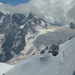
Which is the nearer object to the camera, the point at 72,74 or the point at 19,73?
the point at 72,74

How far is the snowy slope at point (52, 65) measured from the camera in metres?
17.7

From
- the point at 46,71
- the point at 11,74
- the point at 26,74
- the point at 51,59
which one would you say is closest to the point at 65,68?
the point at 46,71

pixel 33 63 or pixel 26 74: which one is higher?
pixel 33 63

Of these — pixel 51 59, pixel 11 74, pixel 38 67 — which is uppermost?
pixel 51 59

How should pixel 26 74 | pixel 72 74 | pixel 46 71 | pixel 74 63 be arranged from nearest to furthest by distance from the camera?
pixel 72 74 < pixel 74 63 < pixel 46 71 < pixel 26 74

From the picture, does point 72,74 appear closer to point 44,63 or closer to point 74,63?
point 74,63

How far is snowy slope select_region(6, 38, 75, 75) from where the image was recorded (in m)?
17.7

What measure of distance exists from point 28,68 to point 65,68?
9339 mm

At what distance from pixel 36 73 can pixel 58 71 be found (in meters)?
5.09

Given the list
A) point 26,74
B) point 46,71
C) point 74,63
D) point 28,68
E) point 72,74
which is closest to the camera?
point 72,74

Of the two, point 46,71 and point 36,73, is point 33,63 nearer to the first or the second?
point 36,73

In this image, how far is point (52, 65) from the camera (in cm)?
2119

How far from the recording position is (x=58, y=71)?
59.2ft

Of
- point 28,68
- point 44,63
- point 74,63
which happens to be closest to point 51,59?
point 44,63
